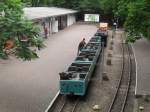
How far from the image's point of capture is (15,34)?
715 inches

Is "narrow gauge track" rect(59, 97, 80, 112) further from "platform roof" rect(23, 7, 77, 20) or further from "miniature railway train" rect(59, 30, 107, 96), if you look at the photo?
"platform roof" rect(23, 7, 77, 20)

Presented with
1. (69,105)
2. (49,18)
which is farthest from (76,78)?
(49,18)

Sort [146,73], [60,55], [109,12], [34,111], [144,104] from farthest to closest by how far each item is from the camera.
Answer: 1. [109,12]
2. [60,55]
3. [146,73]
4. [144,104]
5. [34,111]

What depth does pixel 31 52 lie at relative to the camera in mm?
18922

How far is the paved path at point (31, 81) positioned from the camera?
1923cm

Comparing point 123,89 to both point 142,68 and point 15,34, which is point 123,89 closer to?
point 142,68

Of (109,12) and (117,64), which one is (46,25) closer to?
(117,64)

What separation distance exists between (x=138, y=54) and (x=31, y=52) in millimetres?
18085

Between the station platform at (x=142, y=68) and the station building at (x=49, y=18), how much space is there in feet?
33.4

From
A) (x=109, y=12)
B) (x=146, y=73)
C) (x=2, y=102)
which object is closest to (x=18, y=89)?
(x=2, y=102)

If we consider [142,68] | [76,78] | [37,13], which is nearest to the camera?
[76,78]

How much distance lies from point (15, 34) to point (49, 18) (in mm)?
31501

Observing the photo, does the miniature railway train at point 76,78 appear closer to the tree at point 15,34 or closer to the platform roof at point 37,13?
the tree at point 15,34

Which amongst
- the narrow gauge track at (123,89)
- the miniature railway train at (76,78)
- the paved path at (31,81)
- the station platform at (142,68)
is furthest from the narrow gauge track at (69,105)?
the station platform at (142,68)
